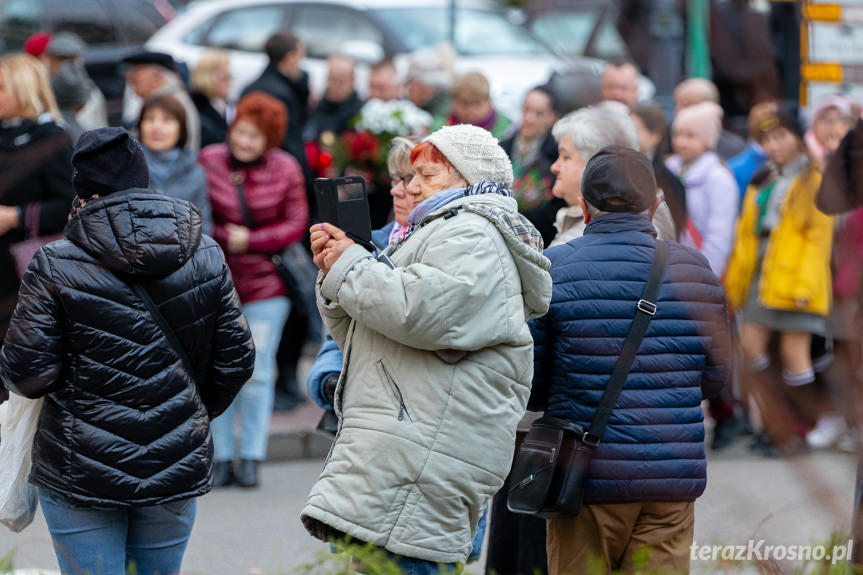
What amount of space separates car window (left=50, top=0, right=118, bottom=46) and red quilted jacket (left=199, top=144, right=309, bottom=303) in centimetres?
597

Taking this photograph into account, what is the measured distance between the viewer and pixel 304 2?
43.7ft

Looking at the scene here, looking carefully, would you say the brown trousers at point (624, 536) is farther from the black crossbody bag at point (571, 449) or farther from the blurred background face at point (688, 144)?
the blurred background face at point (688, 144)

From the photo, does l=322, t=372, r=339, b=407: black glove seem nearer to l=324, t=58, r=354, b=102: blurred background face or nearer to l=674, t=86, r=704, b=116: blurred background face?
l=674, t=86, r=704, b=116: blurred background face

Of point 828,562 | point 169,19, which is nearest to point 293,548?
point 828,562

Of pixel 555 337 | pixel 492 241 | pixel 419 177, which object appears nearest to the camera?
pixel 492 241

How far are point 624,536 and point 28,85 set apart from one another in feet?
12.5

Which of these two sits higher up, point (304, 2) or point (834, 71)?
point (834, 71)

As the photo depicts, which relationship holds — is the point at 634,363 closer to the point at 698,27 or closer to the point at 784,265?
the point at 698,27

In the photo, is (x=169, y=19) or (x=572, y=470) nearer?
(x=572, y=470)

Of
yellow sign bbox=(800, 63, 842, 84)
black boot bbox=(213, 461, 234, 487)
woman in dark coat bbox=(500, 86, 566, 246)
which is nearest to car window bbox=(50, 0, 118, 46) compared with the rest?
black boot bbox=(213, 461, 234, 487)

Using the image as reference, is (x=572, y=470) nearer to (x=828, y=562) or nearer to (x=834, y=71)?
(x=828, y=562)

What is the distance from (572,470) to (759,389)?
1712 mm

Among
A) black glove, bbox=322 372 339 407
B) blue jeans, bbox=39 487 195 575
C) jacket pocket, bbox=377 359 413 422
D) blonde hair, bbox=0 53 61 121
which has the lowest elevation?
blue jeans, bbox=39 487 195 575

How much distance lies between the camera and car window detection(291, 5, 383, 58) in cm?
1297
